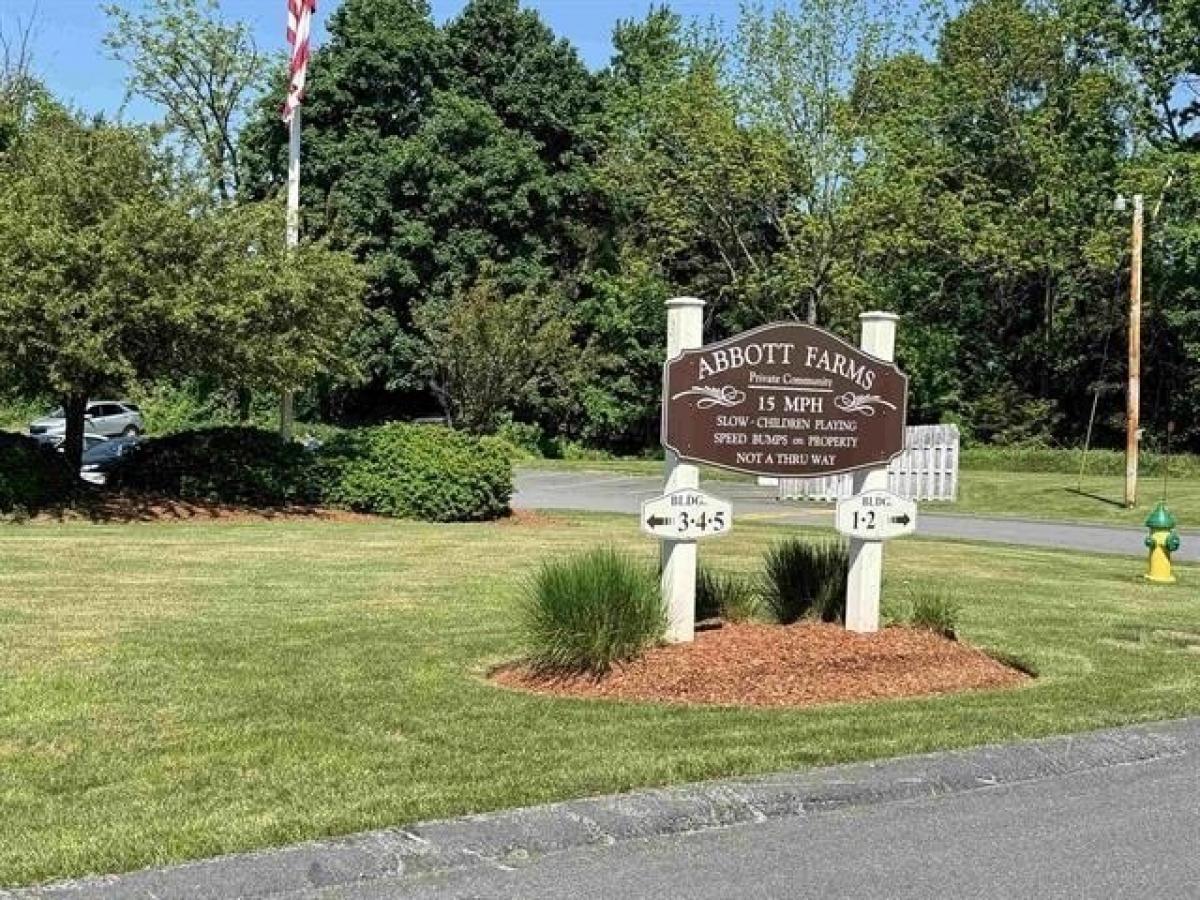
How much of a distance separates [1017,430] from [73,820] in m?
42.6

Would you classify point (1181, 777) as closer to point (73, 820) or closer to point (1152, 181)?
point (73, 820)

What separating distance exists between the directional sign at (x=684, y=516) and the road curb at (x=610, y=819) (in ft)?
7.94

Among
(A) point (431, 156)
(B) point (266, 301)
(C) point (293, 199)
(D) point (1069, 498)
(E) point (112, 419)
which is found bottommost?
(D) point (1069, 498)

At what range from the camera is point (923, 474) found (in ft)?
106

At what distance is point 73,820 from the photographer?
16.7 ft

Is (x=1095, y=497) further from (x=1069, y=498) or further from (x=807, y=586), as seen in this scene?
(x=807, y=586)

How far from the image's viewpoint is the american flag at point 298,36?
21375 mm

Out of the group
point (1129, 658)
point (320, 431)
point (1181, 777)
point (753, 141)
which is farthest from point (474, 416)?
point (1181, 777)

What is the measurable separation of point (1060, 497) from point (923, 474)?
313 centimetres

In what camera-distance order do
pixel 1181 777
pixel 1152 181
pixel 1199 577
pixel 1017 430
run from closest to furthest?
1. pixel 1181 777
2. pixel 1199 577
3. pixel 1152 181
4. pixel 1017 430

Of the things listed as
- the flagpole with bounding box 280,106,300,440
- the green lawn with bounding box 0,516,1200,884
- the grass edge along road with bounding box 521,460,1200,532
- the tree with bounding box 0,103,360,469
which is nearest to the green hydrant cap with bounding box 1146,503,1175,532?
the green lawn with bounding box 0,516,1200,884

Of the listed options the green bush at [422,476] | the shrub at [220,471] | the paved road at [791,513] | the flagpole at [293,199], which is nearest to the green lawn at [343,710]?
the green bush at [422,476]

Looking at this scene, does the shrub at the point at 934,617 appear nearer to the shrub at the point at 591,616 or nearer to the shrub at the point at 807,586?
the shrub at the point at 807,586

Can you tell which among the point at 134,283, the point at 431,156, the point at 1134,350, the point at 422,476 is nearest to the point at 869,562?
the point at 422,476
